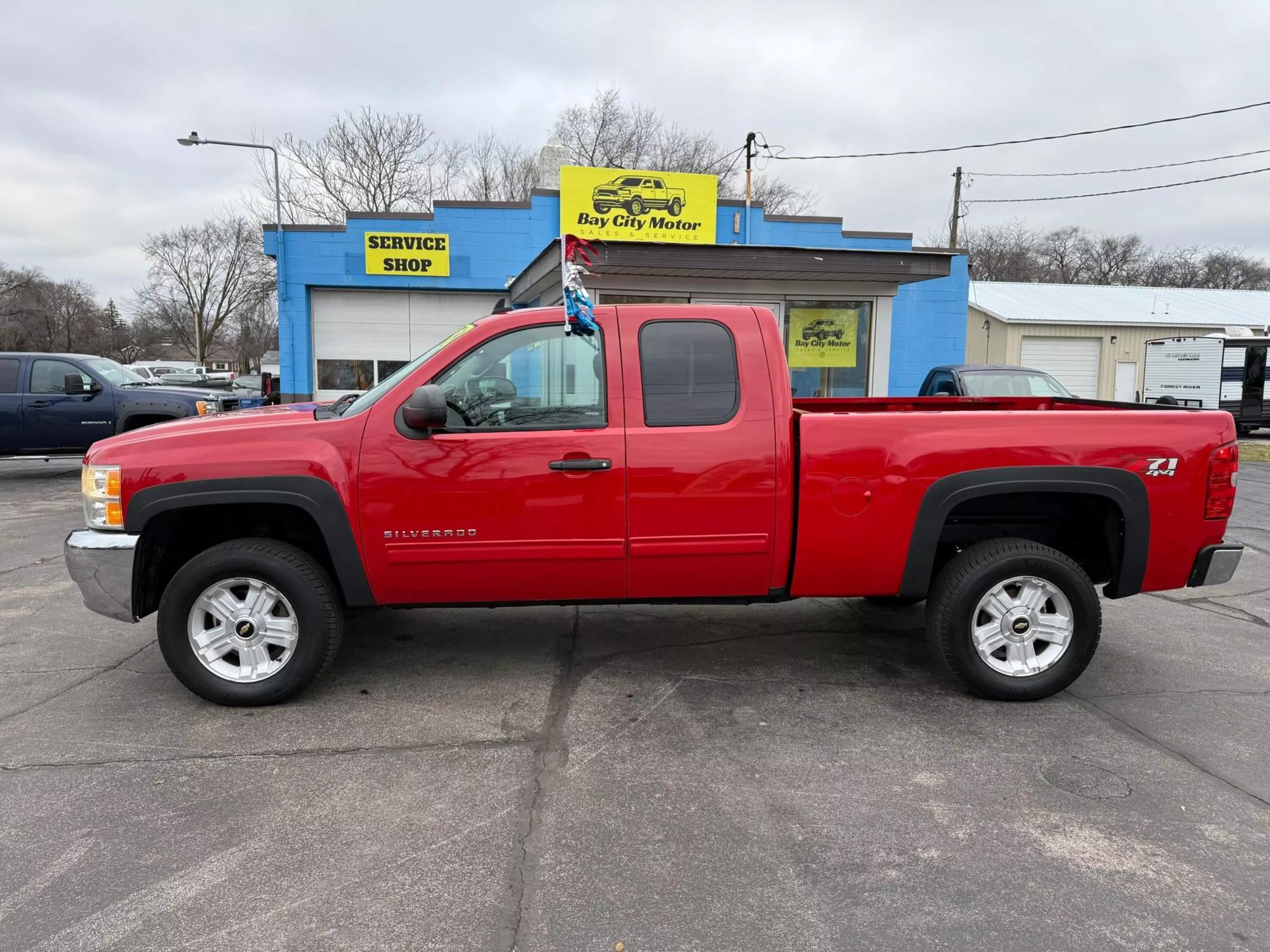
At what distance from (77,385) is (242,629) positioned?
9780 mm

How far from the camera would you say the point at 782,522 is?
4109 millimetres

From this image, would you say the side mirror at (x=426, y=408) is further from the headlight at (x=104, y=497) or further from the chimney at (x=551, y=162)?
the chimney at (x=551, y=162)

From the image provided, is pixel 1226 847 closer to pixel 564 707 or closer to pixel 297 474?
pixel 564 707

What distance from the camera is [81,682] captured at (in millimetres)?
4520

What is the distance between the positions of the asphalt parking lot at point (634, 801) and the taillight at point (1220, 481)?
1001 millimetres

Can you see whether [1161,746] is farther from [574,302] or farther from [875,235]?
[875,235]

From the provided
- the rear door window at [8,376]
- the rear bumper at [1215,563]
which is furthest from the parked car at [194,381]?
the rear bumper at [1215,563]

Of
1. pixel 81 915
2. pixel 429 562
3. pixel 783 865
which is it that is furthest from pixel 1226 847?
pixel 81 915

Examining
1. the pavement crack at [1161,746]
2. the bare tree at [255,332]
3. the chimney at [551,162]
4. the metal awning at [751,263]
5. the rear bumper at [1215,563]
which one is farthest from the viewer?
the bare tree at [255,332]

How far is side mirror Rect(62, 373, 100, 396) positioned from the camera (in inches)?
457

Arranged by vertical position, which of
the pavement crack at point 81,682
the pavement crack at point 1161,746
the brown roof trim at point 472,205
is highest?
the brown roof trim at point 472,205

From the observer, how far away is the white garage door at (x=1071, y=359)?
27438 millimetres

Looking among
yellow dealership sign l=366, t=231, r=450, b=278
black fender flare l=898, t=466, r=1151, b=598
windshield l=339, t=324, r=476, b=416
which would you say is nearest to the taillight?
black fender flare l=898, t=466, r=1151, b=598

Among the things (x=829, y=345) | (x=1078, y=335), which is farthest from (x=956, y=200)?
(x=829, y=345)
